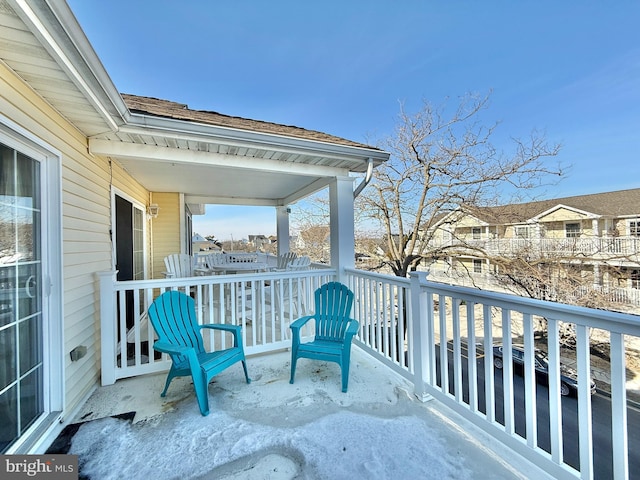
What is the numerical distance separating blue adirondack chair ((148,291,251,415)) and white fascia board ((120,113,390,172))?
1605 millimetres

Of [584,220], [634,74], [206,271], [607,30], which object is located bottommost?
[206,271]

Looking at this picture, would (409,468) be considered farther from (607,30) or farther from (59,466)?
(607,30)

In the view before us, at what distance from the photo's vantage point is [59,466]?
5.72 feet

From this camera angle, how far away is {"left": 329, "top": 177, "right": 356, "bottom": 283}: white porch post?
391 cm

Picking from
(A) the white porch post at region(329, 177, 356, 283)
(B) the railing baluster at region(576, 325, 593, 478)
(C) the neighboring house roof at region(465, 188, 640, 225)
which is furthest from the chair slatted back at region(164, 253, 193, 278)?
(C) the neighboring house roof at region(465, 188, 640, 225)

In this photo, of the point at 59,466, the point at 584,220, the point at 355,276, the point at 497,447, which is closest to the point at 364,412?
the point at 497,447

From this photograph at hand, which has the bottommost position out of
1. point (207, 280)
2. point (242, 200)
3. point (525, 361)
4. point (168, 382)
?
point (168, 382)

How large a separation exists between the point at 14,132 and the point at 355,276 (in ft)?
10.9

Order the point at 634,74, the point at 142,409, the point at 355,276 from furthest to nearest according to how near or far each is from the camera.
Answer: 1. the point at 634,74
2. the point at 355,276
3. the point at 142,409

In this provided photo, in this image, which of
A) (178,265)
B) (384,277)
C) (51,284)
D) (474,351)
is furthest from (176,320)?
(474,351)

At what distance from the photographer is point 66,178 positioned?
2355 mm

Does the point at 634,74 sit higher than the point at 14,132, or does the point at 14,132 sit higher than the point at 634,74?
the point at 634,74

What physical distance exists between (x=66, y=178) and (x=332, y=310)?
9.26 ft

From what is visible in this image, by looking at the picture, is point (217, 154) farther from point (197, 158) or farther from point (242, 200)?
point (242, 200)
